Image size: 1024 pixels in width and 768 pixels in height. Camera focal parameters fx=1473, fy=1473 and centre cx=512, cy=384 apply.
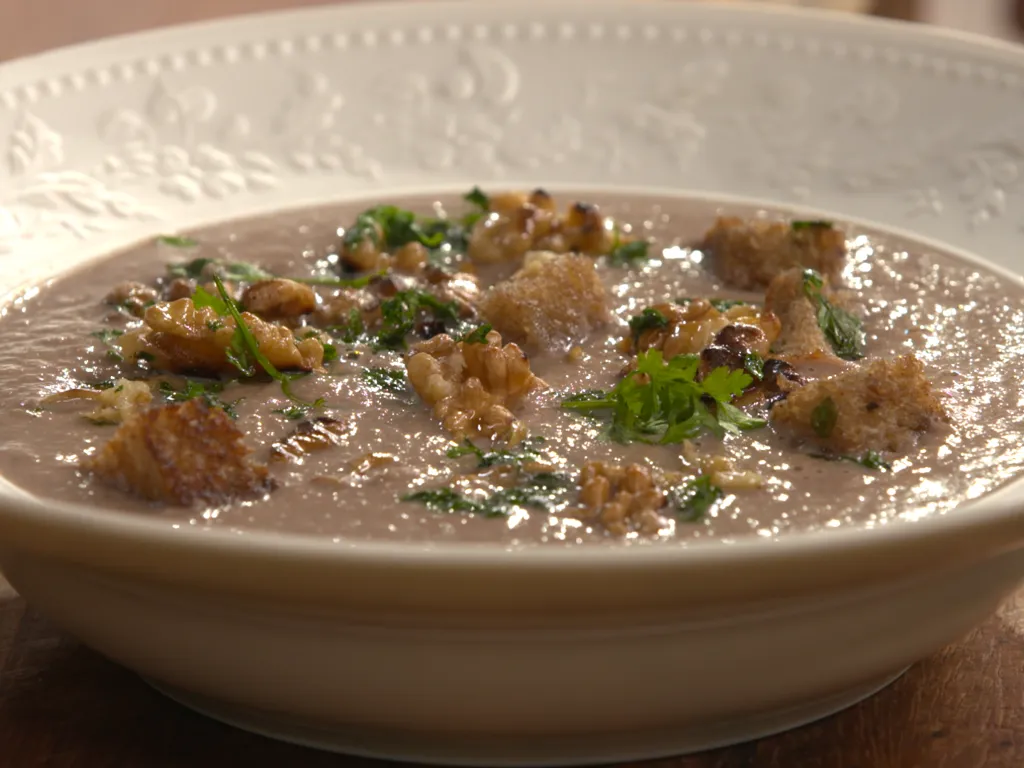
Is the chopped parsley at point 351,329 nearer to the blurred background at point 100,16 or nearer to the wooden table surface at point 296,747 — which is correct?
the wooden table surface at point 296,747

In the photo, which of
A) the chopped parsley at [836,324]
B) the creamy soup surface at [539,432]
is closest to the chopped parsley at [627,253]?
the creamy soup surface at [539,432]

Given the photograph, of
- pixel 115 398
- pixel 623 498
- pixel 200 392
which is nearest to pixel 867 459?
pixel 623 498

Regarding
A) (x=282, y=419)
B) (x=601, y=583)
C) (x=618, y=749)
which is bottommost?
(x=618, y=749)

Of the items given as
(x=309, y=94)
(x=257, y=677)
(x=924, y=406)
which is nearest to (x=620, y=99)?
(x=309, y=94)

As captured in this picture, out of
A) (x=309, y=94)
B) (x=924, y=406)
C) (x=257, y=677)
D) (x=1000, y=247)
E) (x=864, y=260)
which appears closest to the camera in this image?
(x=257, y=677)

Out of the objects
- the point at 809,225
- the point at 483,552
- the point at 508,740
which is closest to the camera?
the point at 483,552

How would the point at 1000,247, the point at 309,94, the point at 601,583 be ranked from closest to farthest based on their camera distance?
1. the point at 601,583
2. the point at 1000,247
3. the point at 309,94

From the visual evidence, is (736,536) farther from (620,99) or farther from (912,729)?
(620,99)

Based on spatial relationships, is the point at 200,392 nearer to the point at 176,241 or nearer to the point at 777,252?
the point at 176,241
